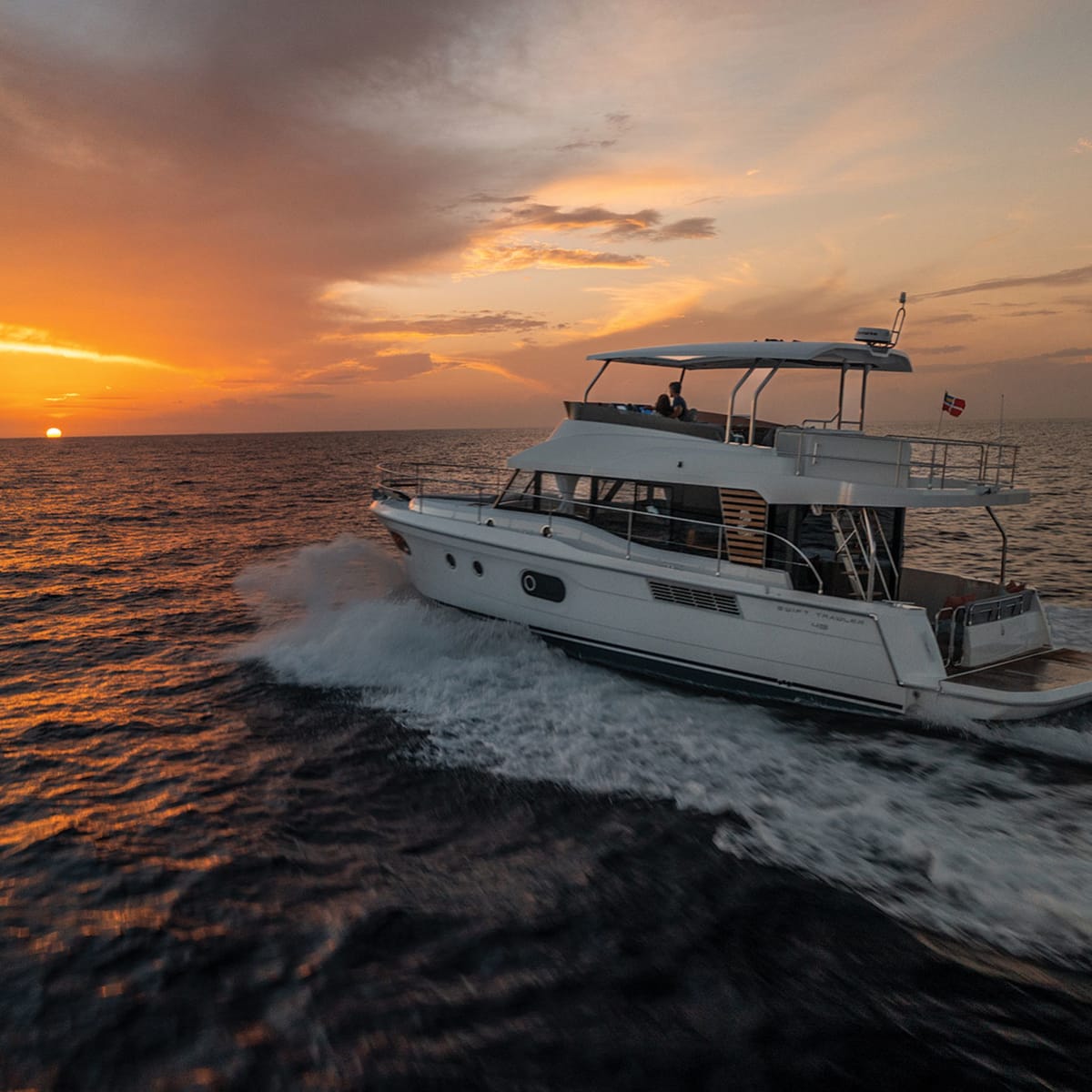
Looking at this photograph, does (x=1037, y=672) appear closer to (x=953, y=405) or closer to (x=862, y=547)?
(x=862, y=547)

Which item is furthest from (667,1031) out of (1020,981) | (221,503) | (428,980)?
(221,503)

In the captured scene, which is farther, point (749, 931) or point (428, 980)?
point (749, 931)

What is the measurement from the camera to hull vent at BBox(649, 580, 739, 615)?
29.8ft

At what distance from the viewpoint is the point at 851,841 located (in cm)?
625

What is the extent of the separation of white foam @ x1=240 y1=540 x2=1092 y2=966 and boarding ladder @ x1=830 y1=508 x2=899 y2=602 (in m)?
1.97

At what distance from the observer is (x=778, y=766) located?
754 centimetres

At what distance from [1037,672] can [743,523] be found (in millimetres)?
3695

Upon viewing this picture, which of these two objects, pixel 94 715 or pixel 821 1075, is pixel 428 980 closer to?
pixel 821 1075

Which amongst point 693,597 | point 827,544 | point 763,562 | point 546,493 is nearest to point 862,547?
point 827,544

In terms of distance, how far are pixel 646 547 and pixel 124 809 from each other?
264 inches

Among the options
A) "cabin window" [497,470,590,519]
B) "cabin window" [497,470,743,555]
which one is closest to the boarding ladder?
"cabin window" [497,470,743,555]

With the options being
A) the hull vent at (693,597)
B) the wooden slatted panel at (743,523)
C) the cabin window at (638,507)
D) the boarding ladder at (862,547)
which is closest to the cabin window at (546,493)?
the cabin window at (638,507)

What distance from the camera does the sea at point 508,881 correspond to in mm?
4273

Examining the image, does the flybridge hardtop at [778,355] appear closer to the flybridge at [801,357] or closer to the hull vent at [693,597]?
the flybridge at [801,357]
